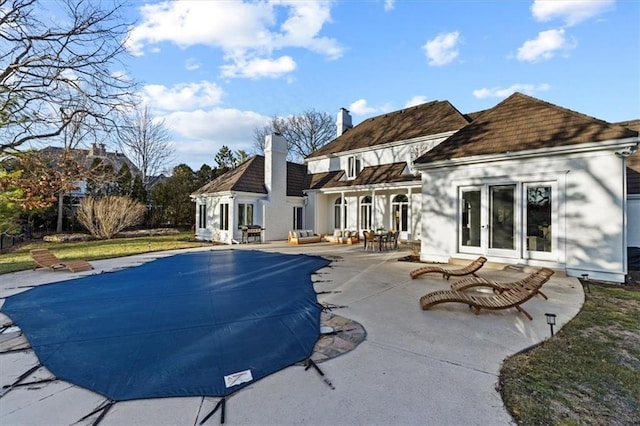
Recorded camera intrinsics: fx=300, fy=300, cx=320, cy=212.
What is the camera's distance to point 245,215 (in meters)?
18.5

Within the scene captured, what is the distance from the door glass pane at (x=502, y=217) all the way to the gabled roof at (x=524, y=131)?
4.15ft

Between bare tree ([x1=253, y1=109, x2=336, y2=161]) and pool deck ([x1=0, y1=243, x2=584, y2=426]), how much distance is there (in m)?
35.2

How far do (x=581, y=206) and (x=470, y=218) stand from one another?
2.80m

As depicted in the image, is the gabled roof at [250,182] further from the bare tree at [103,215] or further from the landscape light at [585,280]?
the landscape light at [585,280]

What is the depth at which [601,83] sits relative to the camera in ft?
37.5

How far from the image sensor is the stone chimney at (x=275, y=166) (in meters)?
18.9

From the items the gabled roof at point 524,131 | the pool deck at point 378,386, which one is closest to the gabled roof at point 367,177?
the gabled roof at point 524,131

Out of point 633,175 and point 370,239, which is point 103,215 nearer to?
point 370,239

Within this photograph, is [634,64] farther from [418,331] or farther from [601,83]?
[418,331]

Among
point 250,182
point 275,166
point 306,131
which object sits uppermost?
point 306,131

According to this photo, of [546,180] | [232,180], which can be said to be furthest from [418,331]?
[232,180]

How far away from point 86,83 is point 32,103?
5.34ft

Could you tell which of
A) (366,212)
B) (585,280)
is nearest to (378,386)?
(585,280)

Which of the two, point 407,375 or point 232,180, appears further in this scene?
point 232,180
